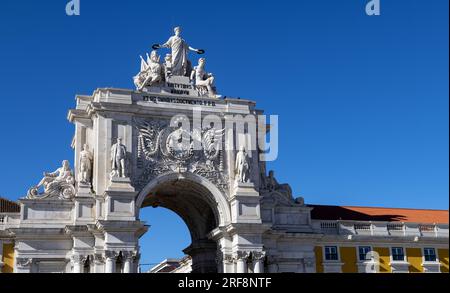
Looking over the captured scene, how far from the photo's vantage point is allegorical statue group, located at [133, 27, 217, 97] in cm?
4744

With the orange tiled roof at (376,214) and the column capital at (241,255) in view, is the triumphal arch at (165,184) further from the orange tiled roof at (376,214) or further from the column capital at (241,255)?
the orange tiled roof at (376,214)

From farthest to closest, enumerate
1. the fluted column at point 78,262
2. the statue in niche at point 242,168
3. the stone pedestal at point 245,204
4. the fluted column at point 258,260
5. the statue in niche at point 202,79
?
the statue in niche at point 202,79 < the statue in niche at point 242,168 < the stone pedestal at point 245,204 < the fluted column at point 258,260 < the fluted column at point 78,262

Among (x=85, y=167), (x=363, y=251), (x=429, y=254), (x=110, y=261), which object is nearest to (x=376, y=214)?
(x=429, y=254)

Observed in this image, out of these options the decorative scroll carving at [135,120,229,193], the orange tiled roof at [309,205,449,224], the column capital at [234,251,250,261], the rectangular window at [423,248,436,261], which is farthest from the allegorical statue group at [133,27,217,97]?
the rectangular window at [423,248,436,261]

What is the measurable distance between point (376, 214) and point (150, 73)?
2024 centimetres

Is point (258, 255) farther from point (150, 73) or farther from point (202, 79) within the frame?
point (150, 73)

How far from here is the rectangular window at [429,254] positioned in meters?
50.7

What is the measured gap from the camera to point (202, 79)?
48.6 m

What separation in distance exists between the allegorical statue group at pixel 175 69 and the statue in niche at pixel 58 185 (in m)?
7.28

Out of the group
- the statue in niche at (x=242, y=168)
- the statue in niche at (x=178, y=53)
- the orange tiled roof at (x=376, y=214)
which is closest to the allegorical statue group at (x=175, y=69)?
the statue in niche at (x=178, y=53)

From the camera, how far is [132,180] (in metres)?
44.4
